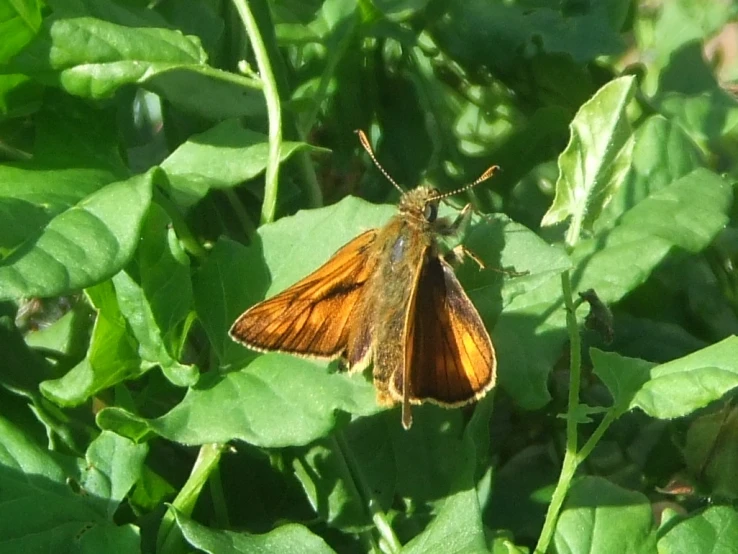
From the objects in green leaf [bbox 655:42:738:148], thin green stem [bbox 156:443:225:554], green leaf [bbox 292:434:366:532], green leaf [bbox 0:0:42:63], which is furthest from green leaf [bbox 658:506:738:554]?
green leaf [bbox 0:0:42:63]

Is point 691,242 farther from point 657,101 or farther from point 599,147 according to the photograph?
point 657,101

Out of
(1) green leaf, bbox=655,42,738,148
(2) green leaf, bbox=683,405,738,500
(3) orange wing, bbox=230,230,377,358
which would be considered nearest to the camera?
(3) orange wing, bbox=230,230,377,358

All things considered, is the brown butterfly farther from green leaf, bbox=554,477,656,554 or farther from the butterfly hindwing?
green leaf, bbox=554,477,656,554

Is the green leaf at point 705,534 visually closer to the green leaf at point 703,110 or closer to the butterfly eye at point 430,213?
the butterfly eye at point 430,213

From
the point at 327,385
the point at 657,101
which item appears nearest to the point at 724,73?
the point at 657,101

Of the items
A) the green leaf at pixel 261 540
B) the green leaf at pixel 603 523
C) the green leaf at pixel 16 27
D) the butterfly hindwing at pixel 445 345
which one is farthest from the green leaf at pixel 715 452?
the green leaf at pixel 16 27

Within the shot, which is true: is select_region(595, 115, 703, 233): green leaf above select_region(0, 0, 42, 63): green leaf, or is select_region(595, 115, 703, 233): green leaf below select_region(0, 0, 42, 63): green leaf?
below

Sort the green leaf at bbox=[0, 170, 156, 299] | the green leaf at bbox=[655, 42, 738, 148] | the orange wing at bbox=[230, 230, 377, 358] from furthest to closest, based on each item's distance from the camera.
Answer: the green leaf at bbox=[655, 42, 738, 148] < the orange wing at bbox=[230, 230, 377, 358] < the green leaf at bbox=[0, 170, 156, 299]
